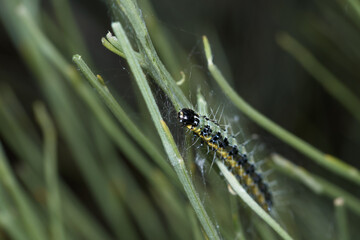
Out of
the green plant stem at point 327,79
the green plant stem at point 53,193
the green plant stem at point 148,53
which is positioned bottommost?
the green plant stem at point 148,53

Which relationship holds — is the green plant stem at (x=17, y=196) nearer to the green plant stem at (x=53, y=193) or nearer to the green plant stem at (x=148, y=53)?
the green plant stem at (x=53, y=193)

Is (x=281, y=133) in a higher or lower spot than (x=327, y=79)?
lower

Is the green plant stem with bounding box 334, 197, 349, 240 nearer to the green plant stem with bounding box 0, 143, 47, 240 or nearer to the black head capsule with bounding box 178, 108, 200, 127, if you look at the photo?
the black head capsule with bounding box 178, 108, 200, 127

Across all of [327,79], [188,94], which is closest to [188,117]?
[188,94]

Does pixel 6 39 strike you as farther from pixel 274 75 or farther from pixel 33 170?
pixel 274 75

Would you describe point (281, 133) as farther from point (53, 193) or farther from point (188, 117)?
point (53, 193)

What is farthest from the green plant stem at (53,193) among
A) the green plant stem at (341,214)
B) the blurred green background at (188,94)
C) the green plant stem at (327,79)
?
the green plant stem at (327,79)

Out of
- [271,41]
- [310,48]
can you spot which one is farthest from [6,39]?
[310,48]
